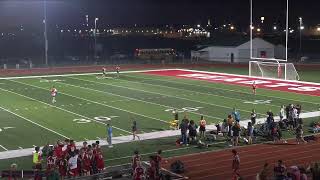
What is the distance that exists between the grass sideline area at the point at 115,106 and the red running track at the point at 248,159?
1.16 m

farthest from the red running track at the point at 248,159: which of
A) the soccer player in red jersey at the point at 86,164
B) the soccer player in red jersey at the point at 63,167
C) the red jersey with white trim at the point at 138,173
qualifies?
the soccer player in red jersey at the point at 63,167

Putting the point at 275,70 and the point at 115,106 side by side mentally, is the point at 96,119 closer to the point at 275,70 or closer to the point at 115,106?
the point at 115,106

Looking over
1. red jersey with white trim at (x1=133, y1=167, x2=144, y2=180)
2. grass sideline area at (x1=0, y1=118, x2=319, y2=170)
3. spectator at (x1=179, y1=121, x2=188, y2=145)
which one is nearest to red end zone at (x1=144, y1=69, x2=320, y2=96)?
grass sideline area at (x1=0, y1=118, x2=319, y2=170)

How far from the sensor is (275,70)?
46625 millimetres

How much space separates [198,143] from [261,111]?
28.9 ft

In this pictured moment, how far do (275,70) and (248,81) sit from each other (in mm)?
3716

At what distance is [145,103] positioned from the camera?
32.0 m

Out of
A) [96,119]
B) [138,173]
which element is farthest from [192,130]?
[138,173]

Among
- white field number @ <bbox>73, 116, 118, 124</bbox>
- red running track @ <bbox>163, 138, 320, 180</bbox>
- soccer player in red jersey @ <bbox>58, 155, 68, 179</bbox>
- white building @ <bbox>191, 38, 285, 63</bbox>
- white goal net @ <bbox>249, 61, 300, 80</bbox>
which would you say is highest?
white building @ <bbox>191, 38, 285, 63</bbox>

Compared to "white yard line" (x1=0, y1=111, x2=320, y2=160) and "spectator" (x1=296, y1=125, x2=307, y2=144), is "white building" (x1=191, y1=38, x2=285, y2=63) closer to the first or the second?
"white yard line" (x1=0, y1=111, x2=320, y2=160)

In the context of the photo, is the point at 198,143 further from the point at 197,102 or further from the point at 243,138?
the point at 197,102

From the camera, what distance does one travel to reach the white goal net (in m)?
45.2

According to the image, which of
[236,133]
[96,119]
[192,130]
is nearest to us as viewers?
[236,133]

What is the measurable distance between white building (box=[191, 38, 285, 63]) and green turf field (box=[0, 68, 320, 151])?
2280 cm
